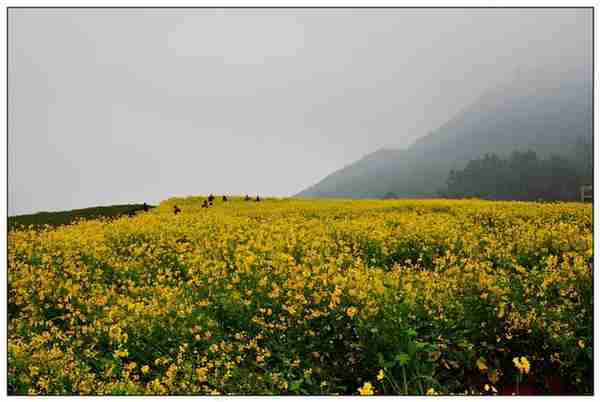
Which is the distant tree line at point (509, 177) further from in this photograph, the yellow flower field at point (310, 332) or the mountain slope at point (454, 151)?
the yellow flower field at point (310, 332)

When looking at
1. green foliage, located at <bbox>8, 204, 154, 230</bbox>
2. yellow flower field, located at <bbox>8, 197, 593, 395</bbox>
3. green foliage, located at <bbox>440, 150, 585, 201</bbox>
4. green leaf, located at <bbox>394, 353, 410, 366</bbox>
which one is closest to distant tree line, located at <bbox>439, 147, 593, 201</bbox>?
green foliage, located at <bbox>440, 150, 585, 201</bbox>

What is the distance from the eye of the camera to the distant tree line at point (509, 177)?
20156 millimetres

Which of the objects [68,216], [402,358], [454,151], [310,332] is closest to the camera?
[402,358]

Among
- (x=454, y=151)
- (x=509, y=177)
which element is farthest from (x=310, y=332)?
(x=454, y=151)

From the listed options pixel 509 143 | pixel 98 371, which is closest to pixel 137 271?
pixel 98 371

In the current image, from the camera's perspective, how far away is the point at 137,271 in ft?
24.1

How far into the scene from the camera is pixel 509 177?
23938 mm

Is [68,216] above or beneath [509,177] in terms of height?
beneath

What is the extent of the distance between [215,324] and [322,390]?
1.18 m

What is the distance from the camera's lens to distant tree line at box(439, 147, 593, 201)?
20.2 metres

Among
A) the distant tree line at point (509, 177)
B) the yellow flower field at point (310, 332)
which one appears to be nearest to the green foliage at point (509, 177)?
the distant tree line at point (509, 177)

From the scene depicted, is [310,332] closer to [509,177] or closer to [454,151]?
[509,177]

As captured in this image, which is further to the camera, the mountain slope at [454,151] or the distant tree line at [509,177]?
the mountain slope at [454,151]
